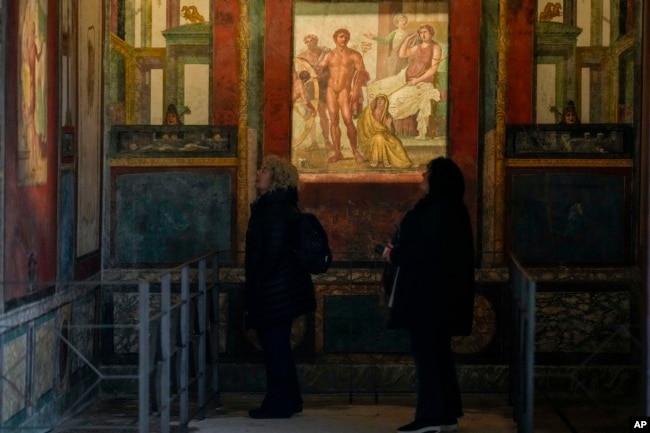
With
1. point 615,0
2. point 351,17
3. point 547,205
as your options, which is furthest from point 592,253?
point 351,17

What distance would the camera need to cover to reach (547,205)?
37.7 ft

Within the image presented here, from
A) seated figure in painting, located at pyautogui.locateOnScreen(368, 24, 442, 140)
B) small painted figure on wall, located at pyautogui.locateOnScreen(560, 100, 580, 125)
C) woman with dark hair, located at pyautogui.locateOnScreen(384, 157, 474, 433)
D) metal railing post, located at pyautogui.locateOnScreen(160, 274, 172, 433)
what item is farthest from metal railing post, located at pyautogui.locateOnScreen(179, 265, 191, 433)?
small painted figure on wall, located at pyautogui.locateOnScreen(560, 100, 580, 125)

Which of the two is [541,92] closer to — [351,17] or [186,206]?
[351,17]

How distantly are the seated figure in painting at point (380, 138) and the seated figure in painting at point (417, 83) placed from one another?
0.08 m

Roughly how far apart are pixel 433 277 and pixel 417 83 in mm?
3145

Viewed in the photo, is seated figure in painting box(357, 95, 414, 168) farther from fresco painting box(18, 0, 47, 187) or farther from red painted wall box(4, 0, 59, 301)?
fresco painting box(18, 0, 47, 187)

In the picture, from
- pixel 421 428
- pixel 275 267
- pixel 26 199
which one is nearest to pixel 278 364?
pixel 275 267

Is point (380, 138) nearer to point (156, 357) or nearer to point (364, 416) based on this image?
point (364, 416)

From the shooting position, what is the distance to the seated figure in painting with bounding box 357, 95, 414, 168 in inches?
454

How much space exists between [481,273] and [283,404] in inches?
99.0

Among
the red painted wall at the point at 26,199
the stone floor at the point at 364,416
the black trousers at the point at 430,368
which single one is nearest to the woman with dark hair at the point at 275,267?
the stone floor at the point at 364,416

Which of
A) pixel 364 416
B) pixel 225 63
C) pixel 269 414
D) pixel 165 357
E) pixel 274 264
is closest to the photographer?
pixel 165 357

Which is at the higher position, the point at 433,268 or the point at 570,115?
the point at 570,115

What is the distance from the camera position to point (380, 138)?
11.5 metres
